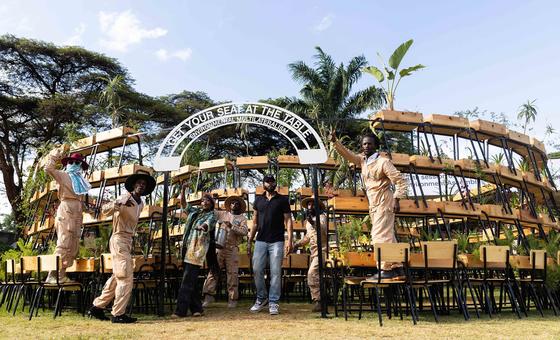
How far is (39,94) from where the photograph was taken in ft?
84.9

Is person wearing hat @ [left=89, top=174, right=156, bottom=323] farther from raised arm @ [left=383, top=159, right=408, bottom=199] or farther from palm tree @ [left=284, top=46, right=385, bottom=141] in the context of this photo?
palm tree @ [left=284, top=46, right=385, bottom=141]

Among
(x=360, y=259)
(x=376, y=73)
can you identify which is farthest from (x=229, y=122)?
(x=376, y=73)

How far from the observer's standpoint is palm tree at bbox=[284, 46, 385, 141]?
2945cm

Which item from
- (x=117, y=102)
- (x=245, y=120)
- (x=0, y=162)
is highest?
(x=117, y=102)

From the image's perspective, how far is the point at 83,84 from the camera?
87.2 feet

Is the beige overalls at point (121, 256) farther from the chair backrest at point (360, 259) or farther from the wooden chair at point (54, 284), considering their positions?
the chair backrest at point (360, 259)

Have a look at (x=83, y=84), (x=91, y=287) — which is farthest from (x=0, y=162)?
(x=91, y=287)

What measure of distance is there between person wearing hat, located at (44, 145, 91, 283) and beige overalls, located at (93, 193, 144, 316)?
51.0 inches

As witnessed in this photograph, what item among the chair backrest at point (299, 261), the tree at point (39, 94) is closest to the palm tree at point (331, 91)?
the tree at point (39, 94)

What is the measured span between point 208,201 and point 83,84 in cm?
2214

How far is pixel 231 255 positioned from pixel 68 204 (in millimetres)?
2536

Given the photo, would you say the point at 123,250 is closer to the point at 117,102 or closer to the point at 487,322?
the point at 487,322

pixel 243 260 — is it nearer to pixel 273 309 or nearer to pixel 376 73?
pixel 273 309

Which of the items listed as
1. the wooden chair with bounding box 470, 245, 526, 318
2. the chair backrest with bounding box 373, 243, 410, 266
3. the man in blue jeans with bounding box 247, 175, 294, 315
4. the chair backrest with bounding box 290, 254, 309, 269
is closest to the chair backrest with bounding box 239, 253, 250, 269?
the chair backrest with bounding box 290, 254, 309, 269
